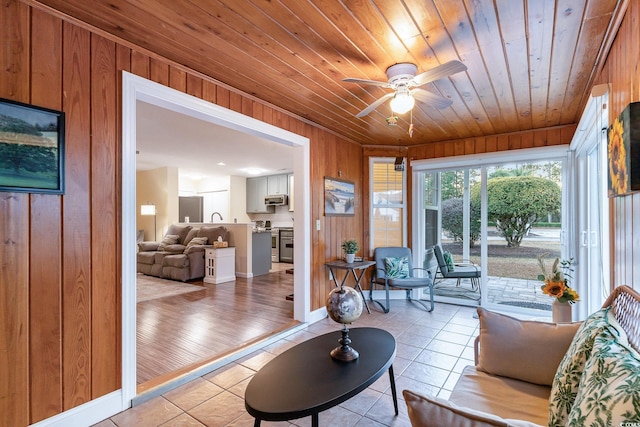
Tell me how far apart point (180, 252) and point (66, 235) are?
4644mm

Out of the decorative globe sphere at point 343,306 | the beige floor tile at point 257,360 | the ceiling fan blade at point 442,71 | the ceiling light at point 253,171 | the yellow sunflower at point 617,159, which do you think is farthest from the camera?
the ceiling light at point 253,171

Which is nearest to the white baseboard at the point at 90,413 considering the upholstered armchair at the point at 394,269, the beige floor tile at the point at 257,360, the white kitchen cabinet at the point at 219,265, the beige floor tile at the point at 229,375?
the beige floor tile at the point at 229,375

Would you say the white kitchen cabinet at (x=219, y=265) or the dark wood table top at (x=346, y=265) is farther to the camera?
the white kitchen cabinet at (x=219, y=265)

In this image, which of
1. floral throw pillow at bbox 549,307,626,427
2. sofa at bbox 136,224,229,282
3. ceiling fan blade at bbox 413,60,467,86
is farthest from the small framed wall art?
sofa at bbox 136,224,229,282

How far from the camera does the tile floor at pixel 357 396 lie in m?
1.90

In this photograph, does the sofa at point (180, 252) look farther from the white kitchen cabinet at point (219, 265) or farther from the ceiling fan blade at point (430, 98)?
the ceiling fan blade at point (430, 98)

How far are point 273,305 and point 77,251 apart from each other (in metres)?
2.76

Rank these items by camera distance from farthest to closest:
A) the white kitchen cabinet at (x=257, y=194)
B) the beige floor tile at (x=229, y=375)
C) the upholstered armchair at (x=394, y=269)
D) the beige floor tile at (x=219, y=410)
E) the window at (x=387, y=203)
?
1. the white kitchen cabinet at (x=257, y=194)
2. the window at (x=387, y=203)
3. the upholstered armchair at (x=394, y=269)
4. the beige floor tile at (x=229, y=375)
5. the beige floor tile at (x=219, y=410)

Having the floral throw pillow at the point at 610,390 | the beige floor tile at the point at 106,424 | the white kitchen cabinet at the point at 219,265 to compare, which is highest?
the floral throw pillow at the point at 610,390

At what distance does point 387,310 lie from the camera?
4078 mm

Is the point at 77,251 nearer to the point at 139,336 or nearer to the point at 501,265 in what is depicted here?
the point at 139,336

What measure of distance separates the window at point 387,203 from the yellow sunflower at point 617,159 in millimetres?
3169

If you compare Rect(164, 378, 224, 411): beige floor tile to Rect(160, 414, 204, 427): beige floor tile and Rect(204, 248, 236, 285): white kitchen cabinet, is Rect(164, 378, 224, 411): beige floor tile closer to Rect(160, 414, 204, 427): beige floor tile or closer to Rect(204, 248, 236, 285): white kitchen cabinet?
Rect(160, 414, 204, 427): beige floor tile

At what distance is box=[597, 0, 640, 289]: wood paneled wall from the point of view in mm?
1441
